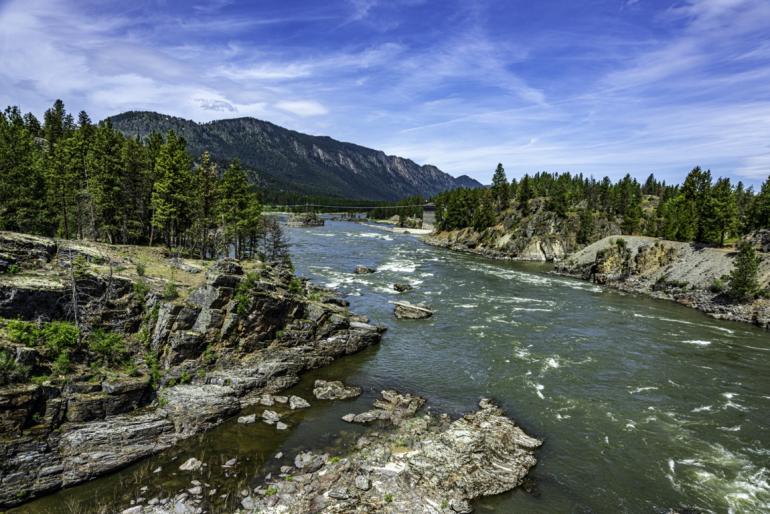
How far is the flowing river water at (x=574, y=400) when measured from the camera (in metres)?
21.5

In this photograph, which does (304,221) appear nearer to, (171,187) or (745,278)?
(171,187)

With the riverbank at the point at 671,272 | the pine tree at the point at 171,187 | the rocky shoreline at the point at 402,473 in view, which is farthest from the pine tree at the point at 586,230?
the pine tree at the point at 171,187

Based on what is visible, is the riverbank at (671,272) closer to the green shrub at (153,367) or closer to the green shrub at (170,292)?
the green shrub at (170,292)

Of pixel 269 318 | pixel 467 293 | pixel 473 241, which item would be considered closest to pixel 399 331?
pixel 269 318

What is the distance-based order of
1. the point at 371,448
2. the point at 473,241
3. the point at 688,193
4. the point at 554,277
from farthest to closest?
the point at 473,241 < the point at 688,193 < the point at 554,277 < the point at 371,448

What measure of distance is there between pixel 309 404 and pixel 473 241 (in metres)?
113

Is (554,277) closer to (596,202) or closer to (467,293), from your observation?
(467,293)

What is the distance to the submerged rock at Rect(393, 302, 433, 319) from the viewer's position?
170 ft

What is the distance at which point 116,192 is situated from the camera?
169 ft

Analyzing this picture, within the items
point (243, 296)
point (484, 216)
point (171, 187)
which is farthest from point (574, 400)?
point (484, 216)

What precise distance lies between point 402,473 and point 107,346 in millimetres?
21977

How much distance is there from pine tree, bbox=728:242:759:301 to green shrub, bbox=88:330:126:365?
77.6m

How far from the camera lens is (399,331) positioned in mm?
46938

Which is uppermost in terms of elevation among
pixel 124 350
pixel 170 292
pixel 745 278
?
pixel 745 278
